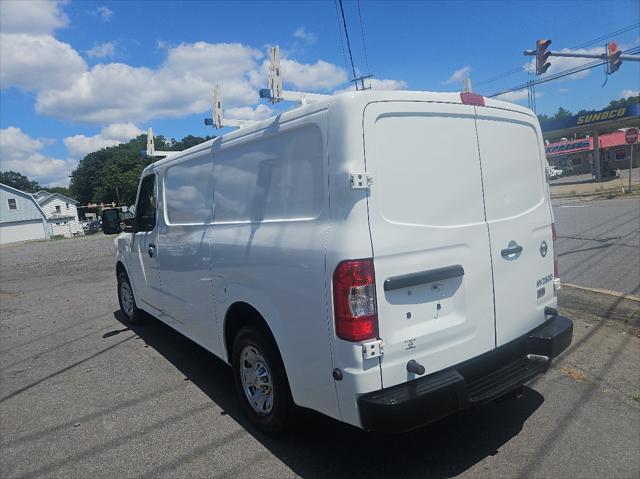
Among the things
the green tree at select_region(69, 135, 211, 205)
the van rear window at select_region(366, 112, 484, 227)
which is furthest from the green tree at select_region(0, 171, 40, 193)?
the van rear window at select_region(366, 112, 484, 227)

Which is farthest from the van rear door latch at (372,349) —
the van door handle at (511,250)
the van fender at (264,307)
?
the van door handle at (511,250)

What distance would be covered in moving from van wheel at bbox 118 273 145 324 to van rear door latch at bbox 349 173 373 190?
486 cm

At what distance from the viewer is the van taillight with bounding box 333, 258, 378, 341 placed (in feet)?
8.29

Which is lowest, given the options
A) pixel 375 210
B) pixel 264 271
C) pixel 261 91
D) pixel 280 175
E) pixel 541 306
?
pixel 541 306

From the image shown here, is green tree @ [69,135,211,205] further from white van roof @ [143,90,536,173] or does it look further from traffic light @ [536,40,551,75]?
white van roof @ [143,90,536,173]

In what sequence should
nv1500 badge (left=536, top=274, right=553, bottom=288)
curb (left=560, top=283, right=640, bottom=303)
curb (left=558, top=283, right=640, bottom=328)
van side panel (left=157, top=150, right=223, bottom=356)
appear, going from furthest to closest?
1. curb (left=560, top=283, right=640, bottom=303)
2. curb (left=558, top=283, right=640, bottom=328)
3. van side panel (left=157, top=150, right=223, bottom=356)
4. nv1500 badge (left=536, top=274, right=553, bottom=288)

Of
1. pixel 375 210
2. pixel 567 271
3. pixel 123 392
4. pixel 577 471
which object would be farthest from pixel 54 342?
pixel 567 271

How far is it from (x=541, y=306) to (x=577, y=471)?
1.12 meters

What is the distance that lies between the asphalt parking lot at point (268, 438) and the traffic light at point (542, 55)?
12330mm

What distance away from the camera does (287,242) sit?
9.66ft

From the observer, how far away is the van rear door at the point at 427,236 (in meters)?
2.62

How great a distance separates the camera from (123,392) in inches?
177

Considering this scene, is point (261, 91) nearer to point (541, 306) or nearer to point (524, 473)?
point (541, 306)

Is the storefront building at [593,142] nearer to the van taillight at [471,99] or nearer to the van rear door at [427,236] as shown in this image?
the van taillight at [471,99]
